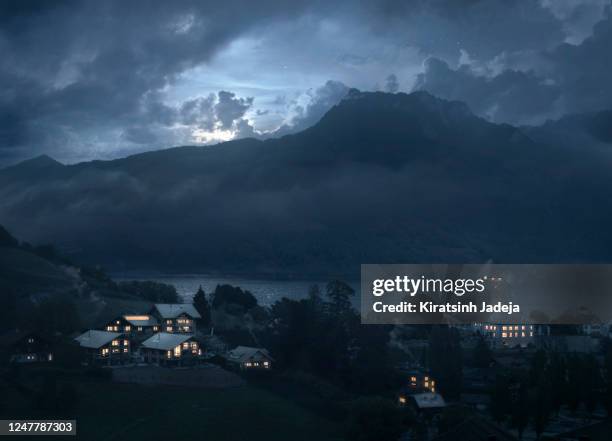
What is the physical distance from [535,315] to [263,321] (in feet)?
88.8

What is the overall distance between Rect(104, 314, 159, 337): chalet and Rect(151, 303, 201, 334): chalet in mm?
744

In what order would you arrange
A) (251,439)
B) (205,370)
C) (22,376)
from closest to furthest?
(251,439), (22,376), (205,370)

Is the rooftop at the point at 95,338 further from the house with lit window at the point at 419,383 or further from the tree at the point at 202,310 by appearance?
the house with lit window at the point at 419,383

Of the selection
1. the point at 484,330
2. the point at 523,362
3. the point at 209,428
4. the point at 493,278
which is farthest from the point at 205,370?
the point at 493,278

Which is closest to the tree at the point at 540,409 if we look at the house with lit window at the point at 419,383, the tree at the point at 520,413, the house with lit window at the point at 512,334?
the tree at the point at 520,413

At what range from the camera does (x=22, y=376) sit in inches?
1410

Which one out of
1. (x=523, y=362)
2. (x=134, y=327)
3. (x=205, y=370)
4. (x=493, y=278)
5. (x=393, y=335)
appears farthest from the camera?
(x=493, y=278)

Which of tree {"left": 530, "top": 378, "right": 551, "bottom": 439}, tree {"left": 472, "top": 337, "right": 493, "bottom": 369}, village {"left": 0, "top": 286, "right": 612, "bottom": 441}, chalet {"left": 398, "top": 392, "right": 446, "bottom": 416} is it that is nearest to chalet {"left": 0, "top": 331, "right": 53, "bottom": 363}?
village {"left": 0, "top": 286, "right": 612, "bottom": 441}

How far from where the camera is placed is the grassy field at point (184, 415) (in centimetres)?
2962

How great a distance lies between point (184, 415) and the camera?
32312 mm

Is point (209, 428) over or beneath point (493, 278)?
beneath

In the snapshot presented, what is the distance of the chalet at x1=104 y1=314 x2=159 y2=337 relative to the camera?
52.7 m

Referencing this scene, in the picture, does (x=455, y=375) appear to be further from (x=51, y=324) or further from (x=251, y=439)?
(x=51, y=324)

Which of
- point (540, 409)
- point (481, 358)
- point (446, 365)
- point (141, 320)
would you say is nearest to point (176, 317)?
point (141, 320)
